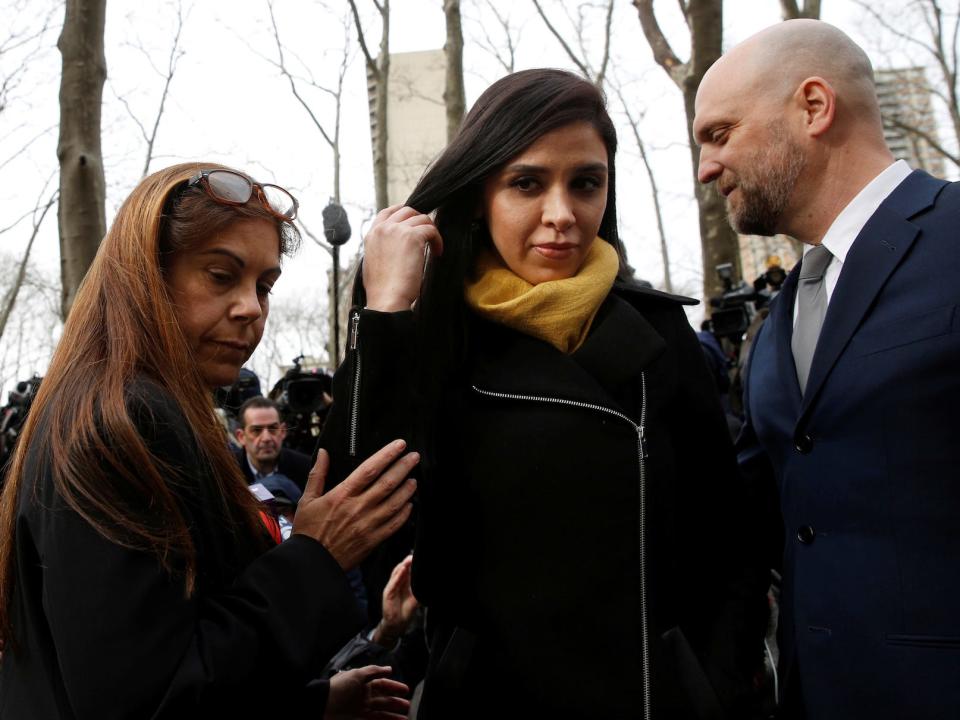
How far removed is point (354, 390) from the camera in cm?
158

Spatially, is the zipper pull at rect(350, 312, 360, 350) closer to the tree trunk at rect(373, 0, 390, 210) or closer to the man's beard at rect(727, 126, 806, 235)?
the man's beard at rect(727, 126, 806, 235)

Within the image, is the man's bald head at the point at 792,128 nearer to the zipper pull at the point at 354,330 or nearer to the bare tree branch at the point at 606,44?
the zipper pull at the point at 354,330

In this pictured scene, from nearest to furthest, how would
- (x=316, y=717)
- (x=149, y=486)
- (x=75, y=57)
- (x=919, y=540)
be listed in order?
(x=149, y=486) → (x=919, y=540) → (x=316, y=717) → (x=75, y=57)

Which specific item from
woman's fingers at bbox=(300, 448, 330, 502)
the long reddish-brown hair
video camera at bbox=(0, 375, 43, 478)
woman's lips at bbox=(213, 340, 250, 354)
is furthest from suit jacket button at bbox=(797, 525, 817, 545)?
video camera at bbox=(0, 375, 43, 478)

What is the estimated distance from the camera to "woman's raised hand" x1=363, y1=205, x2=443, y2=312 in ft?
5.46

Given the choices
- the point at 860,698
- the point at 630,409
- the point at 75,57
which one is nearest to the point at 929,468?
the point at 860,698

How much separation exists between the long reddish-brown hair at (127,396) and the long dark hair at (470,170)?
39 centimetres

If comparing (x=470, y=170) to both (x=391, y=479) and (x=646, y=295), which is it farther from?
(x=391, y=479)

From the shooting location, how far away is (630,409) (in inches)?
68.7

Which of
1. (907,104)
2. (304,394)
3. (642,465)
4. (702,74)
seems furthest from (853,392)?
(907,104)

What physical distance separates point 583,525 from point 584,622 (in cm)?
19

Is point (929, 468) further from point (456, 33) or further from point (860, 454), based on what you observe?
point (456, 33)

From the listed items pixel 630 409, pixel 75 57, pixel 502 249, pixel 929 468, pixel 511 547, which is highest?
pixel 75 57

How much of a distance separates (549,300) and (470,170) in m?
0.37
